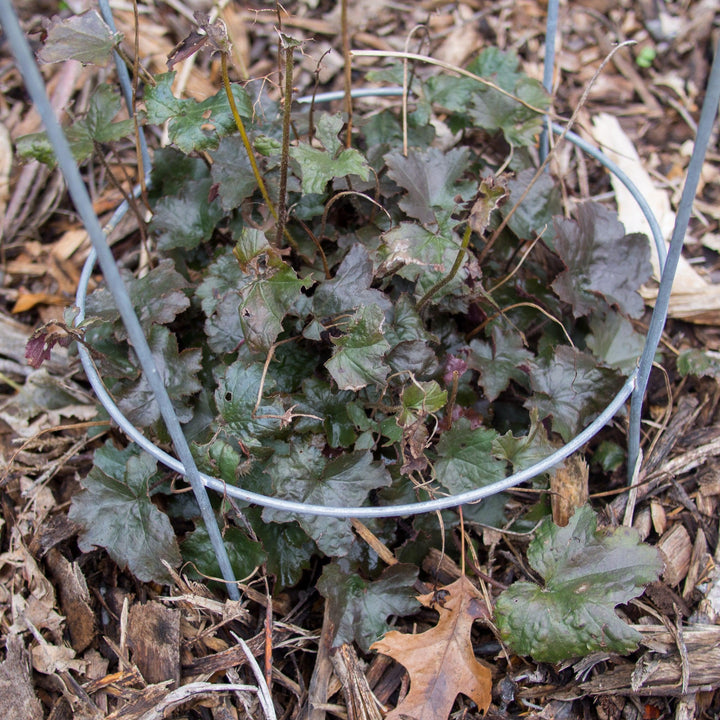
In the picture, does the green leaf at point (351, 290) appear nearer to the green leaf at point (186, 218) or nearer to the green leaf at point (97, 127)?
the green leaf at point (186, 218)

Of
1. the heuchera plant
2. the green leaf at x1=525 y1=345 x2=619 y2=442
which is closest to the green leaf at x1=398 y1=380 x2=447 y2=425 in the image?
the heuchera plant

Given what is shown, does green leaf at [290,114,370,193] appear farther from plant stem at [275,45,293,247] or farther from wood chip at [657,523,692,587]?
wood chip at [657,523,692,587]

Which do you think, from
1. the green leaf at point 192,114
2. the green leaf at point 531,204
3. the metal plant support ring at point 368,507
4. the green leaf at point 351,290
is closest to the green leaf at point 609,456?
the metal plant support ring at point 368,507

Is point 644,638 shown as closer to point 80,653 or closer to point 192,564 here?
point 192,564

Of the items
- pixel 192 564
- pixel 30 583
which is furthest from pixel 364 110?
pixel 30 583

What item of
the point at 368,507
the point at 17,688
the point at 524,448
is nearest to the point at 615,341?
the point at 524,448

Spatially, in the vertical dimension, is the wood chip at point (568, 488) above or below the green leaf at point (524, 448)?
below
